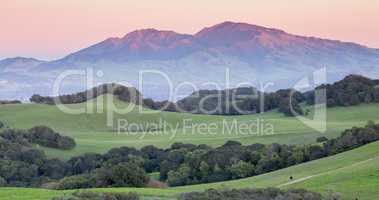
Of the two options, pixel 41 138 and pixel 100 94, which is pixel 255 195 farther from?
pixel 100 94

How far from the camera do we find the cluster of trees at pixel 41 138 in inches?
2766

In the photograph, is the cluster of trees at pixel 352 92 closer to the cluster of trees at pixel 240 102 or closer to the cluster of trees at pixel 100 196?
the cluster of trees at pixel 240 102

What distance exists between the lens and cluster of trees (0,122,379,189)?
90.8 feet

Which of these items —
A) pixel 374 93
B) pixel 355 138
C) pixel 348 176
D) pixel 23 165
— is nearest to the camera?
pixel 348 176

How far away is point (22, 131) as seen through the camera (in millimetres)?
73812

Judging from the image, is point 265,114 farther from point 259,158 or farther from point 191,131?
point 259,158

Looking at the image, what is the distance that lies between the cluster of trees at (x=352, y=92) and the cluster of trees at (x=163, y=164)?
36.1 m

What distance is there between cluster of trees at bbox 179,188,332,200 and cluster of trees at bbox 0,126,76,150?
5202 cm

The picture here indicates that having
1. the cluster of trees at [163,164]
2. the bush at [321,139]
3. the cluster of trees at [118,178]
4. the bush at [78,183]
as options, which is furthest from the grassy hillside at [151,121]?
the cluster of trees at [118,178]

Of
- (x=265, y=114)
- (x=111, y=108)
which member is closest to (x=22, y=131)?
(x=111, y=108)

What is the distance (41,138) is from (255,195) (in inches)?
2190

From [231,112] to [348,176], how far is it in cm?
8872

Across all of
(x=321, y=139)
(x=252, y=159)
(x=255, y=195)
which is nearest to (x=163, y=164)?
(x=252, y=159)

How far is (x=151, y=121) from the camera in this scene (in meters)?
101
